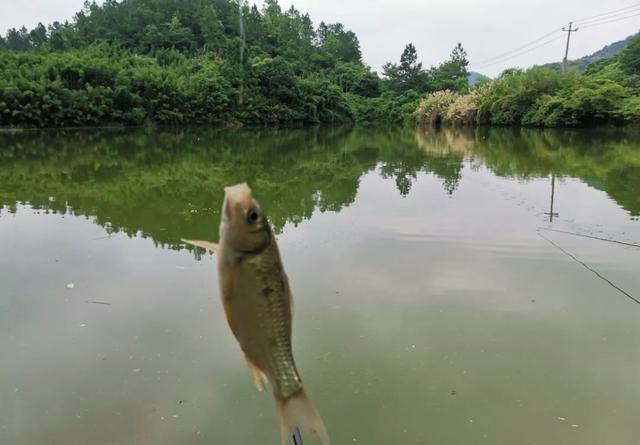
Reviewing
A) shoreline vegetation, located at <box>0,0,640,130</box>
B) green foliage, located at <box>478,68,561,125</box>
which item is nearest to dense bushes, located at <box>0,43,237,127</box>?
shoreline vegetation, located at <box>0,0,640,130</box>

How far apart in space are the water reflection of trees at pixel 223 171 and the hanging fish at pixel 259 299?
198 inches

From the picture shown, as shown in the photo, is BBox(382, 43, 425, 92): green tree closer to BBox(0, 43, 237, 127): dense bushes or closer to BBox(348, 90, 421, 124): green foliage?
BBox(348, 90, 421, 124): green foliage

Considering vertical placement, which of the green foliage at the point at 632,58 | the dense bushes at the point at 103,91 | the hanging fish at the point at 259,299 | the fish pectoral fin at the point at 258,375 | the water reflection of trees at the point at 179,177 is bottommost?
the water reflection of trees at the point at 179,177

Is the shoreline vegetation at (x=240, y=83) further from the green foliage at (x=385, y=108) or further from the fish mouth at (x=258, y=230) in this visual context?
the fish mouth at (x=258, y=230)

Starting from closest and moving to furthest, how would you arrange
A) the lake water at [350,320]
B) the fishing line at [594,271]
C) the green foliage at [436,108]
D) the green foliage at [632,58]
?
the lake water at [350,320]
the fishing line at [594,271]
the green foliage at [632,58]
the green foliage at [436,108]

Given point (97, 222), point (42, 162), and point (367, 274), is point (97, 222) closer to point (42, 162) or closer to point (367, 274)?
point (367, 274)

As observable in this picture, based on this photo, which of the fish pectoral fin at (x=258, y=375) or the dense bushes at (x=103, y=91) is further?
the dense bushes at (x=103, y=91)

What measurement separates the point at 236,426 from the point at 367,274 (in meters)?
2.54

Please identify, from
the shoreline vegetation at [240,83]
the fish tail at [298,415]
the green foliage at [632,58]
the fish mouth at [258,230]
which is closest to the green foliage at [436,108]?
the shoreline vegetation at [240,83]

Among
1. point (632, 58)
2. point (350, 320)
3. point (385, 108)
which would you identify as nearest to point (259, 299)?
point (350, 320)

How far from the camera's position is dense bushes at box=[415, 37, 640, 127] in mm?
25875

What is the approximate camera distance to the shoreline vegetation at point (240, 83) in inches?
A: 1032

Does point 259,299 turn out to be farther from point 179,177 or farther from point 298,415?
point 179,177

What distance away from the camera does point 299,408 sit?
1.13 meters
